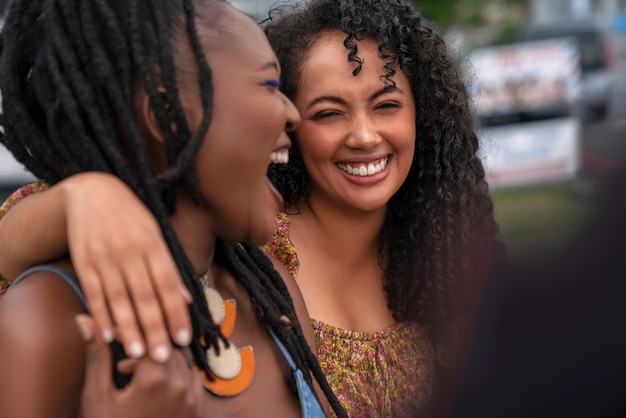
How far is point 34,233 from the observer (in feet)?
5.75

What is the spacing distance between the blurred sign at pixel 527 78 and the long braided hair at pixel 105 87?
9.92 m

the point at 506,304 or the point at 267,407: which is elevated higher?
the point at 506,304

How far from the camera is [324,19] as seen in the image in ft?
9.69

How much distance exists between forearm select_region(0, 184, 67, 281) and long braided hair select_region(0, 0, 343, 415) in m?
0.09

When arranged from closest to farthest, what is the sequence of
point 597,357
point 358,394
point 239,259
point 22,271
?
point 597,357 → point 22,271 → point 239,259 → point 358,394

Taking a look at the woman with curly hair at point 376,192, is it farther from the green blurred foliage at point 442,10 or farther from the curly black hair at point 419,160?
the green blurred foliage at point 442,10

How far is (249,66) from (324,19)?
1.17 meters

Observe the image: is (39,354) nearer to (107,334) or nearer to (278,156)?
(107,334)

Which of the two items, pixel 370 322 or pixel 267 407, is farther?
pixel 370 322

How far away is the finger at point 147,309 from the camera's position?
1.54m

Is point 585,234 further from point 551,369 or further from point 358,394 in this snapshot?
point 358,394

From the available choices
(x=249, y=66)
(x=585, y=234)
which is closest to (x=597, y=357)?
(x=585, y=234)

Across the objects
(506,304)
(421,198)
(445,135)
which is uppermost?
(506,304)

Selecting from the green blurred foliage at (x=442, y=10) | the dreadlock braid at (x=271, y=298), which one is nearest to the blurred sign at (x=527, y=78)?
the green blurred foliage at (x=442, y=10)
